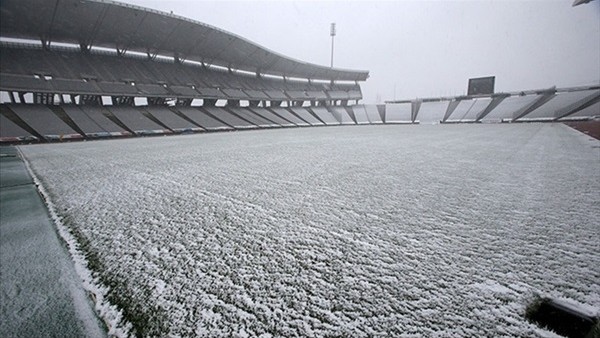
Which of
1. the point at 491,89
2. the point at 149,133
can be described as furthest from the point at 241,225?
the point at 491,89

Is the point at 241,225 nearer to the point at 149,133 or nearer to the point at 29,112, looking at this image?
the point at 149,133

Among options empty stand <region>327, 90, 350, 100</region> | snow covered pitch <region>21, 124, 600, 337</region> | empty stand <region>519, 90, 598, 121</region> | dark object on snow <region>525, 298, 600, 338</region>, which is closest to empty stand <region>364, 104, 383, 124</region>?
empty stand <region>327, 90, 350, 100</region>

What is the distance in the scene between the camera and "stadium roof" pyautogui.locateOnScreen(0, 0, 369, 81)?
16891mm

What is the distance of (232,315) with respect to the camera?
0.86 meters

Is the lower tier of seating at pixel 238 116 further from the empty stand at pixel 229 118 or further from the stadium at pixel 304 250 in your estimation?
the stadium at pixel 304 250

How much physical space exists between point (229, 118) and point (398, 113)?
28.1 m

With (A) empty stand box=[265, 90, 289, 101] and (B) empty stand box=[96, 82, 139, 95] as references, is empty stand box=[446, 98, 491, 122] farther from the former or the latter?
(B) empty stand box=[96, 82, 139, 95]

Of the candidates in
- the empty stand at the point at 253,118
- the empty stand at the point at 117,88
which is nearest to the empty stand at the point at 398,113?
the empty stand at the point at 253,118

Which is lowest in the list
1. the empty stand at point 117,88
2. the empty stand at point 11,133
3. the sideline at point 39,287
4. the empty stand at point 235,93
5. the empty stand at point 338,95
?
the sideline at point 39,287

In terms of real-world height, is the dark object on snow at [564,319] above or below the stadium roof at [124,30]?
below

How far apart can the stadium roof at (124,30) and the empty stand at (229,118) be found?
6183 millimetres

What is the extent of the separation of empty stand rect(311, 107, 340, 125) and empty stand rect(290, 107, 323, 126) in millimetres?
1375

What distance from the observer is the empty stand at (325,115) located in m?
36.4

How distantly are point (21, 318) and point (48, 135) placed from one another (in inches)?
839
